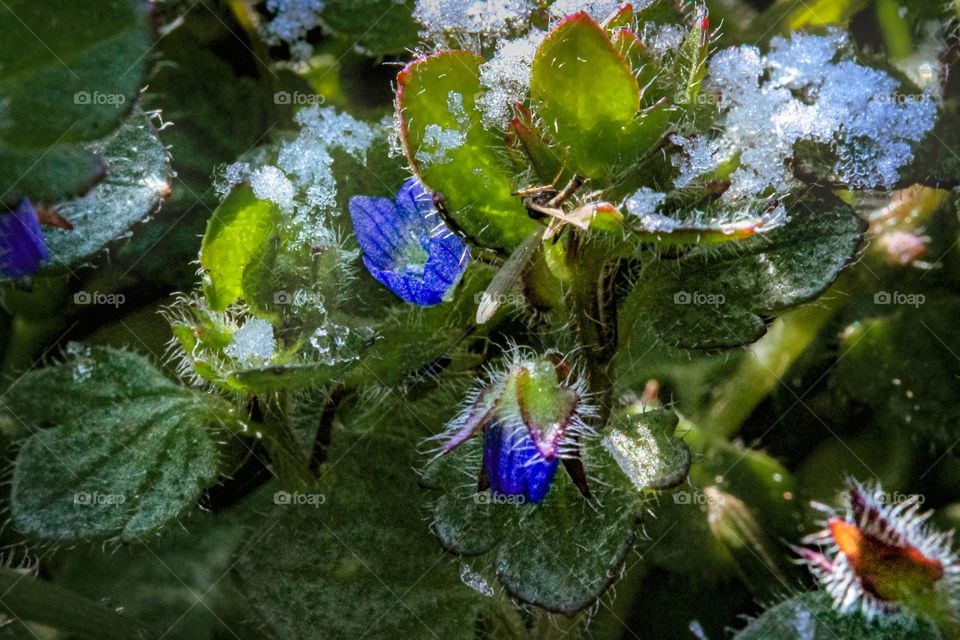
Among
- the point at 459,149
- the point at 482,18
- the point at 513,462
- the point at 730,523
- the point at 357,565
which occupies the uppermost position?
the point at 482,18

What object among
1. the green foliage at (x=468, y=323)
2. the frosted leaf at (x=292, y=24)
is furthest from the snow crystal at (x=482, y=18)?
the frosted leaf at (x=292, y=24)

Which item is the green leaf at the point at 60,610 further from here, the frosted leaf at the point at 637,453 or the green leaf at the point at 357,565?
the frosted leaf at the point at 637,453

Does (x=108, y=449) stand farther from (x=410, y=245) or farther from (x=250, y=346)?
(x=410, y=245)

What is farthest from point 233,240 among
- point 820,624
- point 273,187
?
point 820,624

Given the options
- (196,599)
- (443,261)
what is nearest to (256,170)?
(443,261)

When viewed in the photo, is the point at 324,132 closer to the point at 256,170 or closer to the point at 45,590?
the point at 256,170

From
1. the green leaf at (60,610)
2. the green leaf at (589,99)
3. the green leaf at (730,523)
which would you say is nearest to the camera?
the green leaf at (589,99)
